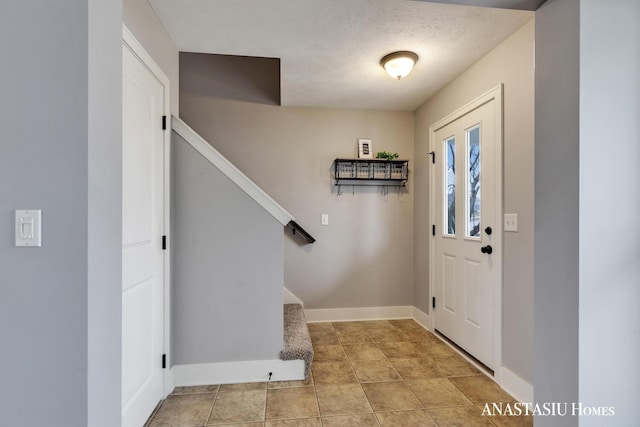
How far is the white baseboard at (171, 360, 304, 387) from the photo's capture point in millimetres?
2115

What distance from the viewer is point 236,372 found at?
7.06 ft

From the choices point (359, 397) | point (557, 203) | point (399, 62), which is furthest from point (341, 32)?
point (359, 397)

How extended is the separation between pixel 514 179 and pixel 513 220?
27 centimetres

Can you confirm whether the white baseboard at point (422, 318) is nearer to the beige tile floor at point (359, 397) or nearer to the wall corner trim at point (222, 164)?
the beige tile floor at point (359, 397)

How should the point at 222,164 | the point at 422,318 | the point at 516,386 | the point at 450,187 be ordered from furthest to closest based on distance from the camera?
the point at 422,318 → the point at 450,187 → the point at 222,164 → the point at 516,386

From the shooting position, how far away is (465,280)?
8.46ft

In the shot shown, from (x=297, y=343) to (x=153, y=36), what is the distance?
224 centimetres

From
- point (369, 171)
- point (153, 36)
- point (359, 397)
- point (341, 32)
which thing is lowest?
point (359, 397)

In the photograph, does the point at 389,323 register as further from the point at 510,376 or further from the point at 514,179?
the point at 514,179

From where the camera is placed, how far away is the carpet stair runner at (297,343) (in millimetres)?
2189
